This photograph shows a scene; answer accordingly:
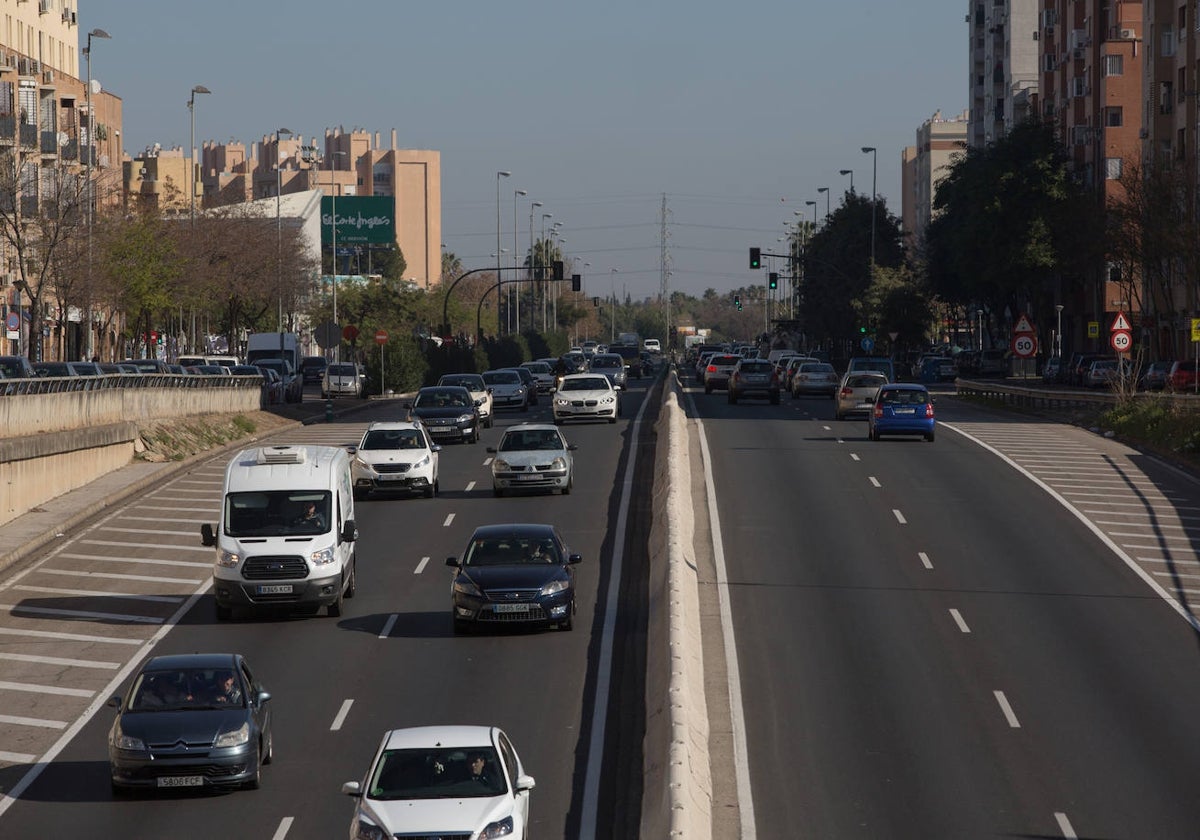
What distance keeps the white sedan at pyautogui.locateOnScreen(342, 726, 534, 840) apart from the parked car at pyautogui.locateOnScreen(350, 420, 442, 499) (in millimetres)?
24065

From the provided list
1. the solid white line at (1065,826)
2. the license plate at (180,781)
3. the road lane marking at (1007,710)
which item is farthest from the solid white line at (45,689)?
the solid white line at (1065,826)

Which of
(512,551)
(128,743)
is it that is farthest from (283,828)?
(512,551)

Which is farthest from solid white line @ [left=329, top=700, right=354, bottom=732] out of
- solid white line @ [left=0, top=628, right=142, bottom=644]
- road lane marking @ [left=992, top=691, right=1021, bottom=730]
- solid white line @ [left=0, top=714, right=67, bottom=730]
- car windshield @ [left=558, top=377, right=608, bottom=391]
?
car windshield @ [left=558, top=377, right=608, bottom=391]

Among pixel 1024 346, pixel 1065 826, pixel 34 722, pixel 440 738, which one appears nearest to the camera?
pixel 440 738

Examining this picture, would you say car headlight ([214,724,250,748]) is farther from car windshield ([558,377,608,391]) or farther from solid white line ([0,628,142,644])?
car windshield ([558,377,608,391])

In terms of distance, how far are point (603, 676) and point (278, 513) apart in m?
6.87

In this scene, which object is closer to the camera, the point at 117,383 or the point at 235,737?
the point at 235,737

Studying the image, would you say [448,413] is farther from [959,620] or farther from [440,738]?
[440,738]

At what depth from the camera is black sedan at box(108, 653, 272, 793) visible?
17500 mm

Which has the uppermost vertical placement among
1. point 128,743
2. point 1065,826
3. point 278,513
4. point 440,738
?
point 278,513

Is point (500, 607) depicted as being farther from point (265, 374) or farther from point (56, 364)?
point (265, 374)

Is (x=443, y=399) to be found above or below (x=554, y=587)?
above

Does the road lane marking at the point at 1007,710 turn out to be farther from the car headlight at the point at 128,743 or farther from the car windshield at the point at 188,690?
the car headlight at the point at 128,743

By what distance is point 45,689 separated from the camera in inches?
906
